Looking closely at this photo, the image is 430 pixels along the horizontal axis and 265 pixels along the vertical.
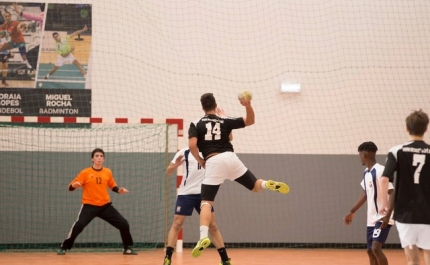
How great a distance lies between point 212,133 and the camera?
861 centimetres

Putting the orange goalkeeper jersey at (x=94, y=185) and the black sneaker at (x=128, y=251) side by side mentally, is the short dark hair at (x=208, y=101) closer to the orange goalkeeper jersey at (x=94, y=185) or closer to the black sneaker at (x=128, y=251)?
the orange goalkeeper jersey at (x=94, y=185)

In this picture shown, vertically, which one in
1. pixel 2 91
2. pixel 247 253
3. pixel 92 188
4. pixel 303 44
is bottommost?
pixel 247 253

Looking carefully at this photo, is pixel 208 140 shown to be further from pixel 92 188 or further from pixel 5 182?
pixel 5 182

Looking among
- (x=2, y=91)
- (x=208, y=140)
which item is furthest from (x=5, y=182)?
(x=208, y=140)

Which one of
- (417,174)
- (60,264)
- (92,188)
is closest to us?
(417,174)

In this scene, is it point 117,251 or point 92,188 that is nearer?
point 92,188

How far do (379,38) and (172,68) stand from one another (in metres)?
4.90

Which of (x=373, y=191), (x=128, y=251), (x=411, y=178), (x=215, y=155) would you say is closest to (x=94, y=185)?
(x=128, y=251)

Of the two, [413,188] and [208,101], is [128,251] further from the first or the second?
[413,188]

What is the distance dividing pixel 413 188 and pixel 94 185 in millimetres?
7926

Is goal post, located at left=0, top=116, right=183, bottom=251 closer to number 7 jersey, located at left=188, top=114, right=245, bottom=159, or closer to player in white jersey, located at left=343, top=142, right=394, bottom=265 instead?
number 7 jersey, located at left=188, top=114, right=245, bottom=159

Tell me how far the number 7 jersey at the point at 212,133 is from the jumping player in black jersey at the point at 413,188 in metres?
2.91

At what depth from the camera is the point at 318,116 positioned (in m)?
15.0

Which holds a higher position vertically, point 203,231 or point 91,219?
point 203,231
